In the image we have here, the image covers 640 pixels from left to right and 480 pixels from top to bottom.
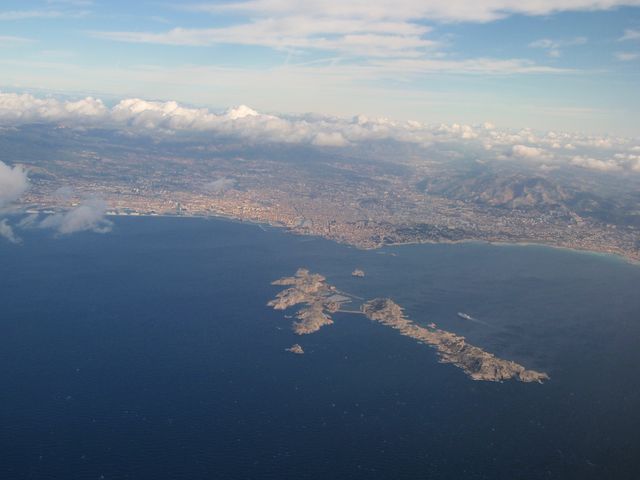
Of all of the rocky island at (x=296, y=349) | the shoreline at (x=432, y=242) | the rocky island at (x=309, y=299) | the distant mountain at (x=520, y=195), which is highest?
the distant mountain at (x=520, y=195)

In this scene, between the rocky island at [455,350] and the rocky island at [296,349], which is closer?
the rocky island at [455,350]

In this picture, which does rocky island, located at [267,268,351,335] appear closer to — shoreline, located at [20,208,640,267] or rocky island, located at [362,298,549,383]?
rocky island, located at [362,298,549,383]

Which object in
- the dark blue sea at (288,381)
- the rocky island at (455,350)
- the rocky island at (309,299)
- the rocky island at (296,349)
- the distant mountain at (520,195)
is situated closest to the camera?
the dark blue sea at (288,381)

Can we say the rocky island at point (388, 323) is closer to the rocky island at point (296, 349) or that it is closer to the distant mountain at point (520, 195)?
the rocky island at point (296, 349)

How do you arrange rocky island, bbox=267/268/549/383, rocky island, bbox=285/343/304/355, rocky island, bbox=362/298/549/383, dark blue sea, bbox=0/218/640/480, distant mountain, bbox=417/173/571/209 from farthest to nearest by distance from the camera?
distant mountain, bbox=417/173/571/209 < rocky island, bbox=285/343/304/355 < rocky island, bbox=267/268/549/383 < rocky island, bbox=362/298/549/383 < dark blue sea, bbox=0/218/640/480

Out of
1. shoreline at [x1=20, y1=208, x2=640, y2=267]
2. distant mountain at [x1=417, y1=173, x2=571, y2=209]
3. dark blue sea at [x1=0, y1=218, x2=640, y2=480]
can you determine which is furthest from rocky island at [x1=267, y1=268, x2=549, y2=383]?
distant mountain at [x1=417, y1=173, x2=571, y2=209]

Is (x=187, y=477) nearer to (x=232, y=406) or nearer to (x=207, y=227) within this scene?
(x=232, y=406)

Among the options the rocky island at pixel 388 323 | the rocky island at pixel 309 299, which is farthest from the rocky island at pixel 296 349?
the rocky island at pixel 309 299
